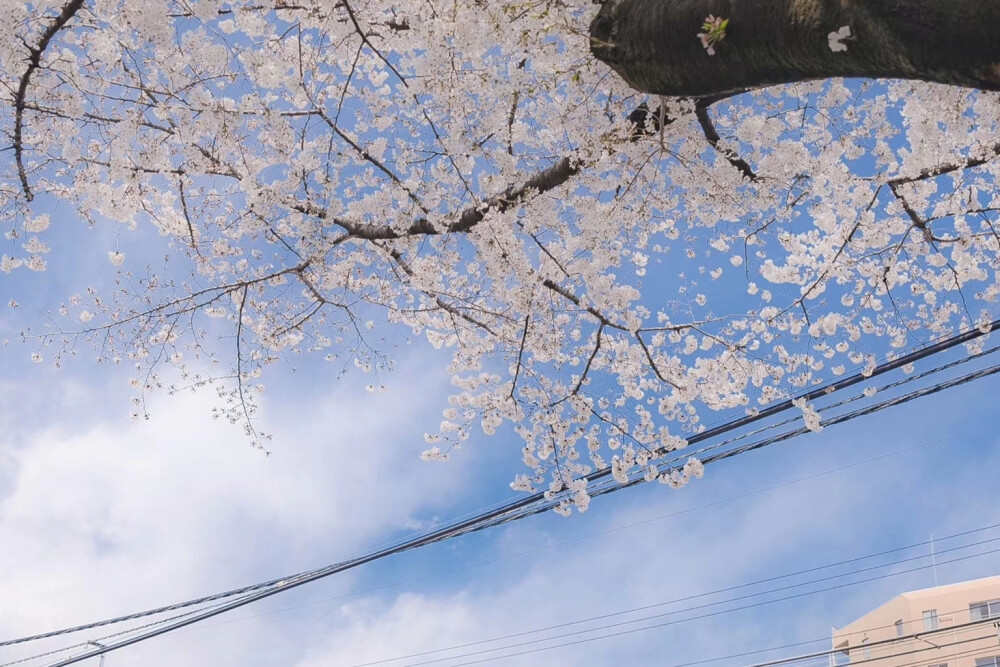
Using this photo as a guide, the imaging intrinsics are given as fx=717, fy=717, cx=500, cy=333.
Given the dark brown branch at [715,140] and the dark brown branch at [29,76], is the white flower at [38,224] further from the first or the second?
the dark brown branch at [715,140]

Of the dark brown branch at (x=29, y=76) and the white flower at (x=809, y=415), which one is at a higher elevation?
the dark brown branch at (x=29, y=76)

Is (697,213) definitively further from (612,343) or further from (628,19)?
(628,19)

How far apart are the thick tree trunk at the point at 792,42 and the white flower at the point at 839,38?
0.01 meters

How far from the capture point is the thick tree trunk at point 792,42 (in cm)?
167

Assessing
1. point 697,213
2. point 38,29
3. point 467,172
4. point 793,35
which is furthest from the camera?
point 697,213

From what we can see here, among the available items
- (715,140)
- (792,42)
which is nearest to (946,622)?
(715,140)

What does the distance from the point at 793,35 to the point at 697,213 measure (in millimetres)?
3637

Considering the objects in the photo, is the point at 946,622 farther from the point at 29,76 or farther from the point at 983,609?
the point at 29,76

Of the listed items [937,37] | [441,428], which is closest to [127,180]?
[441,428]

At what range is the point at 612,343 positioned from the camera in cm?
663

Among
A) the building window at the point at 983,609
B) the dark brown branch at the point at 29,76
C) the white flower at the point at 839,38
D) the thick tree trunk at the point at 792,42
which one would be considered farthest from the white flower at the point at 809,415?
the building window at the point at 983,609

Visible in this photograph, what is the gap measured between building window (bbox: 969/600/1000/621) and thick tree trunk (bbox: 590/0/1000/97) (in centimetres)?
2488

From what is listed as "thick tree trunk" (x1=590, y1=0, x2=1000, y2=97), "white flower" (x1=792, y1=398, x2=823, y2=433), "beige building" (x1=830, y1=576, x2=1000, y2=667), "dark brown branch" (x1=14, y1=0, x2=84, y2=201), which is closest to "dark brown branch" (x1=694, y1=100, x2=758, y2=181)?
"thick tree trunk" (x1=590, y1=0, x2=1000, y2=97)

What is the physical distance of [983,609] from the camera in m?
21.7
